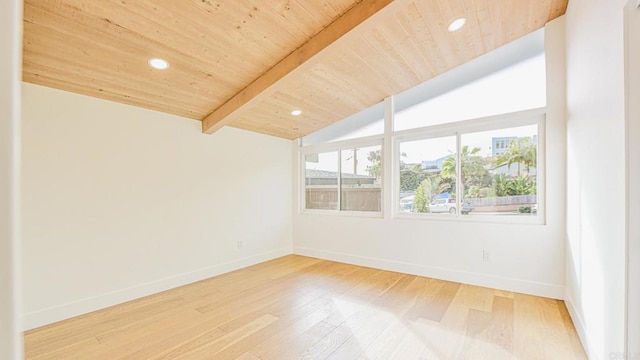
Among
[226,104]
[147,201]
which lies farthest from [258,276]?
[226,104]

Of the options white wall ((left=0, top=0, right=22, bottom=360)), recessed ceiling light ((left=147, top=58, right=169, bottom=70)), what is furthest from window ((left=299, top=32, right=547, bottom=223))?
white wall ((left=0, top=0, right=22, bottom=360))

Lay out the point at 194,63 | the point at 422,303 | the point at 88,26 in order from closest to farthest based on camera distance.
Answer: the point at 88,26, the point at 194,63, the point at 422,303

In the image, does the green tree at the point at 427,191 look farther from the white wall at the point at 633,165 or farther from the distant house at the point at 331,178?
the white wall at the point at 633,165

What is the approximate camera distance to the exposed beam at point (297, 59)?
2342mm

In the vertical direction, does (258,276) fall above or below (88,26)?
below

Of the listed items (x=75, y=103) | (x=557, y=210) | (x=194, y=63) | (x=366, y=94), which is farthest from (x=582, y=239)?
(x=75, y=103)

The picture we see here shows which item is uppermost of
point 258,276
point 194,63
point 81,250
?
point 194,63

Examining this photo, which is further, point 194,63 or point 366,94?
point 366,94

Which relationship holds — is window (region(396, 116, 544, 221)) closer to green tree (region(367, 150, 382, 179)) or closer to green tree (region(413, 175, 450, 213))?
green tree (region(413, 175, 450, 213))

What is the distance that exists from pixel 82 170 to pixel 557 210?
15.8 feet

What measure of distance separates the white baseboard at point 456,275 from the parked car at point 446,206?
0.73 m

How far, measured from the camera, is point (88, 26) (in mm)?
2104

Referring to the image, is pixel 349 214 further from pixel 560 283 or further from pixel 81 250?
pixel 81 250

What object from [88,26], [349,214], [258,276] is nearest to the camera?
[88,26]
